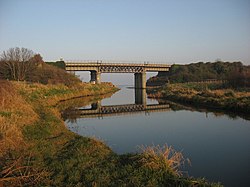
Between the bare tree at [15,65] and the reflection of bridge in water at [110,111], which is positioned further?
the bare tree at [15,65]

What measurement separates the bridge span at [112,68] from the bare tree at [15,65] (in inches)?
883

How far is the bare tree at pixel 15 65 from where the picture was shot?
4453 cm

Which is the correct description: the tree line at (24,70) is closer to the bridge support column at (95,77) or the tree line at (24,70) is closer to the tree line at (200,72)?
the bridge support column at (95,77)

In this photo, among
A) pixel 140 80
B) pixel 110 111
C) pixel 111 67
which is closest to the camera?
pixel 110 111

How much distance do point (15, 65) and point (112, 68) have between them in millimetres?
34206

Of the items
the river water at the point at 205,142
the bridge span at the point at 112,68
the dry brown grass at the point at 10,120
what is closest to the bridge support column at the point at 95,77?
the bridge span at the point at 112,68

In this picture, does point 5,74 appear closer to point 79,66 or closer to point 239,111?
point 79,66

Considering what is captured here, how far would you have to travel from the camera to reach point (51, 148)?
10656 mm

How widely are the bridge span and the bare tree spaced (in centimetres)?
2244

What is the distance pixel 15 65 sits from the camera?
4519cm

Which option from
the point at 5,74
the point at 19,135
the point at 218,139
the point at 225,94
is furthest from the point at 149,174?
the point at 5,74

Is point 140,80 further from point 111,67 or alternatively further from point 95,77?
point 95,77

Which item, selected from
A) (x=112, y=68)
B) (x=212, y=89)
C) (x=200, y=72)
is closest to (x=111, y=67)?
(x=112, y=68)

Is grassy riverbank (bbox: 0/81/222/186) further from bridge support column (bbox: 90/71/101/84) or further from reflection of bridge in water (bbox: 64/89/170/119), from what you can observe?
bridge support column (bbox: 90/71/101/84)
